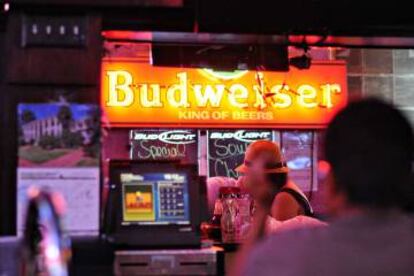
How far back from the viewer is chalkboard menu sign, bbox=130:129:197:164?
7.46 metres

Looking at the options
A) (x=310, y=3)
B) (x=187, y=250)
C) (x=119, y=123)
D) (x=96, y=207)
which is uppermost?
(x=310, y=3)

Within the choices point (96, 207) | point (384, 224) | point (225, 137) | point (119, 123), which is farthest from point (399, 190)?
point (225, 137)

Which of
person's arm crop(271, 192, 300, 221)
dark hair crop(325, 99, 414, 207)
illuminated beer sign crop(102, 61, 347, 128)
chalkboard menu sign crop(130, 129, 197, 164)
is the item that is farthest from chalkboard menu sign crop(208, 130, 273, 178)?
dark hair crop(325, 99, 414, 207)

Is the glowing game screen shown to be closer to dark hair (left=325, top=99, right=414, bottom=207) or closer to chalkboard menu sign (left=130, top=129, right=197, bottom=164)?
dark hair (left=325, top=99, right=414, bottom=207)

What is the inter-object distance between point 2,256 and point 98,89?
810 mm

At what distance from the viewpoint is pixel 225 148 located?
7.70m

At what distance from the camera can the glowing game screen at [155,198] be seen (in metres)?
3.33

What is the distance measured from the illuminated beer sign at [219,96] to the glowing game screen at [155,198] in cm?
340

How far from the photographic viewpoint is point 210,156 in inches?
303

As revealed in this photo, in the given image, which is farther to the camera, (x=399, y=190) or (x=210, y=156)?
(x=210, y=156)

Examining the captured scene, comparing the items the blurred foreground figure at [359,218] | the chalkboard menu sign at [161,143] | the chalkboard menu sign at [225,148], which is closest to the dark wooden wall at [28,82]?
the blurred foreground figure at [359,218]

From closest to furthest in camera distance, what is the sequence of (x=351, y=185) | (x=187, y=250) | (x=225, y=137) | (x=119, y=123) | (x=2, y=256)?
(x=351, y=185) → (x=2, y=256) → (x=187, y=250) → (x=119, y=123) → (x=225, y=137)

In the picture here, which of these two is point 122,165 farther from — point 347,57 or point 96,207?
point 347,57

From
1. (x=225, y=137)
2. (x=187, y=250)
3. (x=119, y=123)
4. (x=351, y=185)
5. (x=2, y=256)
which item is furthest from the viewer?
(x=225, y=137)
